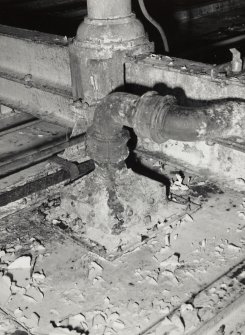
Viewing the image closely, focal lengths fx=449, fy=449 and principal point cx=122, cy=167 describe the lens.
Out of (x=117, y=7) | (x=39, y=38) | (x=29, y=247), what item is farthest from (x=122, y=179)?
(x=39, y=38)

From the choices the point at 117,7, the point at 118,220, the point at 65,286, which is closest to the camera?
the point at 65,286

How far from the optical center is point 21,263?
2039mm

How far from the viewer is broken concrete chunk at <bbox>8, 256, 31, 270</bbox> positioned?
2031 mm

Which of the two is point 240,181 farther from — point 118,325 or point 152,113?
point 118,325

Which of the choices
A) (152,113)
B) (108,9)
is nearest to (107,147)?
(152,113)

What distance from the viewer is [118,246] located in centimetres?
213

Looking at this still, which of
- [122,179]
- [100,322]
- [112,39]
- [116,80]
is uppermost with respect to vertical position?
[112,39]

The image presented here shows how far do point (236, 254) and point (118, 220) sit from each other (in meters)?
0.58

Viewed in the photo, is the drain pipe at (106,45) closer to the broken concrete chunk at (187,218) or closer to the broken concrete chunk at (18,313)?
the broken concrete chunk at (187,218)

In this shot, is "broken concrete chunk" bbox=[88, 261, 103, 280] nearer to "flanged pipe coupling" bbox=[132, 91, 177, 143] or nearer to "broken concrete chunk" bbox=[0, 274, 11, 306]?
"broken concrete chunk" bbox=[0, 274, 11, 306]

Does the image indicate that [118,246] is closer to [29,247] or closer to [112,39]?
[29,247]

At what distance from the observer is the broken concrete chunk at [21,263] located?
2.03m

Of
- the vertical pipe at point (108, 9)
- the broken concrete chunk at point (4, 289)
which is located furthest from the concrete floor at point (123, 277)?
the vertical pipe at point (108, 9)

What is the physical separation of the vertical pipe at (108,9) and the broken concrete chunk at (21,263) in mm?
1451
